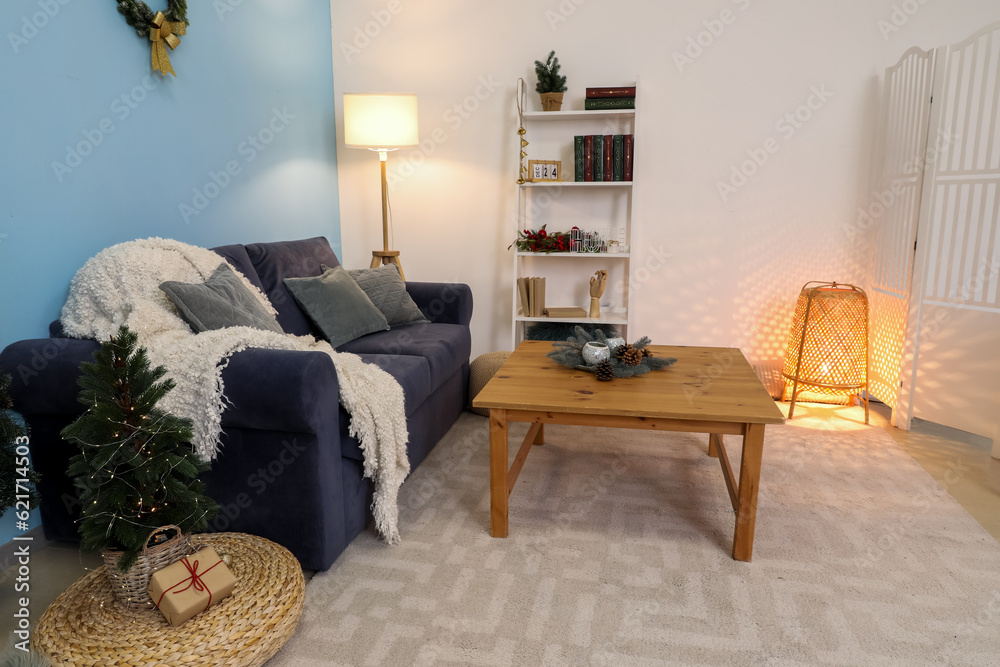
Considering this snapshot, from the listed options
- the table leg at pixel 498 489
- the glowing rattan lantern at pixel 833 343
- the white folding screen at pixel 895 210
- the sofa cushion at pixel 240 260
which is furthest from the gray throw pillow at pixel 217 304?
the white folding screen at pixel 895 210

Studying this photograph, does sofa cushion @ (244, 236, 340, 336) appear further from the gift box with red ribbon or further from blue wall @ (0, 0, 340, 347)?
the gift box with red ribbon

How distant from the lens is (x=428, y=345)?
272 centimetres

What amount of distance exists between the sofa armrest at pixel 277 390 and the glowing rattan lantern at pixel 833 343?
8.34 feet

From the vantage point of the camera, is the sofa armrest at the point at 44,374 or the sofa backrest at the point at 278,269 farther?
the sofa backrest at the point at 278,269

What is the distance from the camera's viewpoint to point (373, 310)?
9.84 ft

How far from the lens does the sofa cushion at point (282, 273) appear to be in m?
2.73

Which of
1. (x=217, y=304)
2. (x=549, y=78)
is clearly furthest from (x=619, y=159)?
(x=217, y=304)

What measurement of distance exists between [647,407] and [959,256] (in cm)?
203

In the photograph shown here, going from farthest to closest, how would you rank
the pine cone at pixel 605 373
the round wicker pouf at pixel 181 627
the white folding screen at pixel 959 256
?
the white folding screen at pixel 959 256 < the pine cone at pixel 605 373 < the round wicker pouf at pixel 181 627

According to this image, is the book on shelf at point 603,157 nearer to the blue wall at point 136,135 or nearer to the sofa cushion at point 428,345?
the sofa cushion at point 428,345

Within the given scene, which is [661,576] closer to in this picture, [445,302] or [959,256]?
[445,302]

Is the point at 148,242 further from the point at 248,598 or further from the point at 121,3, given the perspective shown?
the point at 248,598

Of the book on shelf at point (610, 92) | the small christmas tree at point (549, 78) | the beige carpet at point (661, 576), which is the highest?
the small christmas tree at point (549, 78)

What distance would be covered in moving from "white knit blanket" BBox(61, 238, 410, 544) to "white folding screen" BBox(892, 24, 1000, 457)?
2525mm
